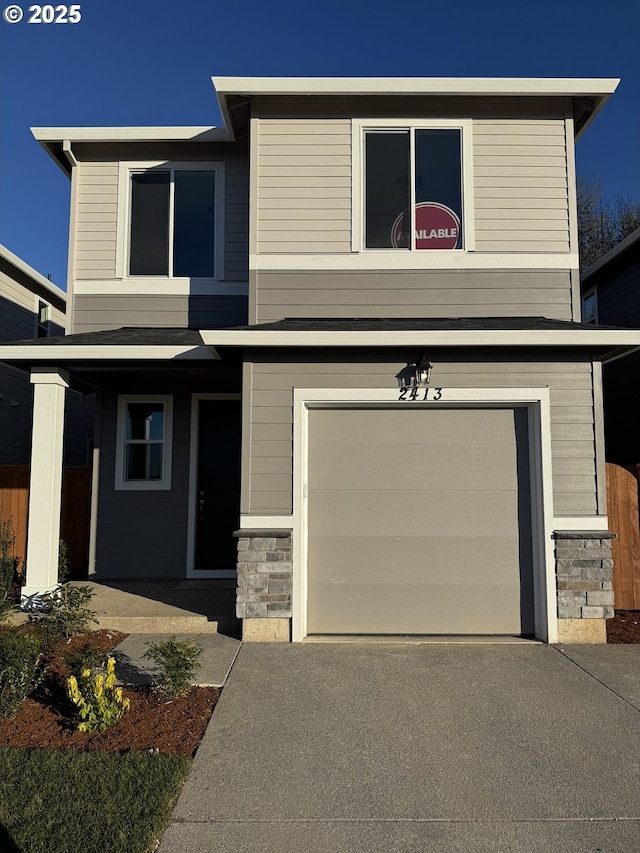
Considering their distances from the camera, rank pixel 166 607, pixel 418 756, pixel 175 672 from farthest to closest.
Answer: pixel 166 607
pixel 175 672
pixel 418 756

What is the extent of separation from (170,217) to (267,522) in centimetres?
442

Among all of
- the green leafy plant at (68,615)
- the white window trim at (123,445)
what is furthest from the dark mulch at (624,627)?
the white window trim at (123,445)

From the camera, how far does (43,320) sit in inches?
Result: 489

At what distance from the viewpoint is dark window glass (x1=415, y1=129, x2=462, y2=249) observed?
6.38 m

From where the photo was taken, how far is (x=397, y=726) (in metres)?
3.74

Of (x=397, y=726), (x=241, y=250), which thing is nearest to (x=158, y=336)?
(x=241, y=250)

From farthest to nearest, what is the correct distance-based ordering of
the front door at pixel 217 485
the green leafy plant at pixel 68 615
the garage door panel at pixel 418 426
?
the front door at pixel 217 485 → the garage door panel at pixel 418 426 → the green leafy plant at pixel 68 615

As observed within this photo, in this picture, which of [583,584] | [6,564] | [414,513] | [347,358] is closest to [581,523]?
[583,584]

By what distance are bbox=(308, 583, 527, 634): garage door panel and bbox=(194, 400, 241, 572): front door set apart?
2337mm

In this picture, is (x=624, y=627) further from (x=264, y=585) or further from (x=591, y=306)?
(x=591, y=306)

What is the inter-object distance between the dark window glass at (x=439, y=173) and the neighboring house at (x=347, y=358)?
0.08 feet

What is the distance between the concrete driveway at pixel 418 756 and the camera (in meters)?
2.67

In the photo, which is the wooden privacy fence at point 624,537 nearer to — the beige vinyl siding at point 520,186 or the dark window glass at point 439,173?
the beige vinyl siding at point 520,186

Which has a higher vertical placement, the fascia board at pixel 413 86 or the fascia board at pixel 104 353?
the fascia board at pixel 413 86
